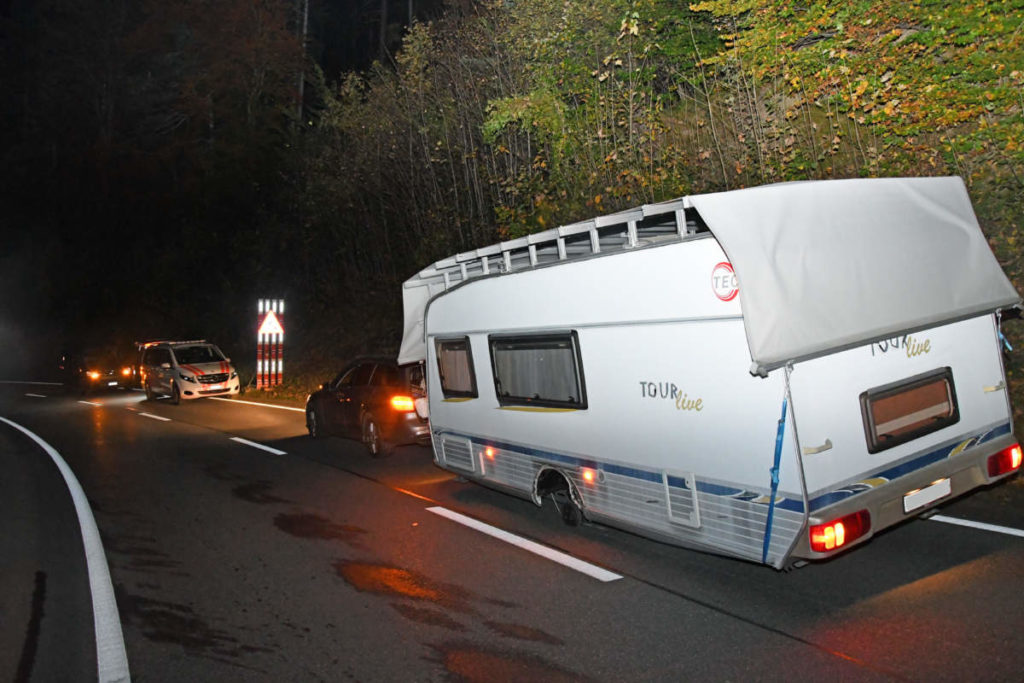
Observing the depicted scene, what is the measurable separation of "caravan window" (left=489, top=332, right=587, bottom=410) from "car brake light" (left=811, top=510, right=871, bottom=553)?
234 cm

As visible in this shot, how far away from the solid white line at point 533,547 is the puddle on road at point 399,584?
98cm

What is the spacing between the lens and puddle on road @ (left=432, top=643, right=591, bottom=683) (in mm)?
4762

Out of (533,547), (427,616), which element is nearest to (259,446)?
(533,547)

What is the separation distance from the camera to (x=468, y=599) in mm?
6141

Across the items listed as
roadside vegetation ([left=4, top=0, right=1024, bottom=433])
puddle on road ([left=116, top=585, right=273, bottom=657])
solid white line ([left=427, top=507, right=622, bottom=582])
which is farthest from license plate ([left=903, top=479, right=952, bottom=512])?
puddle on road ([left=116, top=585, right=273, bottom=657])

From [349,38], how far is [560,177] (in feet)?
110

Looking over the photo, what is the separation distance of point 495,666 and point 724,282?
9.09 ft

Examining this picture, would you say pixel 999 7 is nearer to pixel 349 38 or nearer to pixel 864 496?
pixel 864 496

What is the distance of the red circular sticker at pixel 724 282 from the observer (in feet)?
17.8

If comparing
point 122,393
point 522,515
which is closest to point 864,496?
point 522,515

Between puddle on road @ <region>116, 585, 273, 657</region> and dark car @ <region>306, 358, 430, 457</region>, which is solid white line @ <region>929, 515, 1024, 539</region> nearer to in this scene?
puddle on road @ <region>116, 585, 273, 657</region>

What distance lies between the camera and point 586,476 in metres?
7.11

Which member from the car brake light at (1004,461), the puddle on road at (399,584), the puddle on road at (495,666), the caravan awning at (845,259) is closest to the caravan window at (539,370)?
the caravan awning at (845,259)

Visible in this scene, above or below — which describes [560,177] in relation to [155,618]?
above
